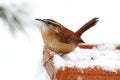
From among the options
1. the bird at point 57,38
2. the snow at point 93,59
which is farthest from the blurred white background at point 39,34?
the snow at point 93,59

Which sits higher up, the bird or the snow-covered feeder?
the bird

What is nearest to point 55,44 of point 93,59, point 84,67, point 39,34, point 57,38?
point 57,38

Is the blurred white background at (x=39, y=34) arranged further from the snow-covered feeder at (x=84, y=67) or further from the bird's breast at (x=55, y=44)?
the snow-covered feeder at (x=84, y=67)

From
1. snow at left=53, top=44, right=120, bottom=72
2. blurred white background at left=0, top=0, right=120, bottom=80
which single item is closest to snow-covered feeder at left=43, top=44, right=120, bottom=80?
snow at left=53, top=44, right=120, bottom=72

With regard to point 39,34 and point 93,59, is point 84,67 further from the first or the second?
point 39,34

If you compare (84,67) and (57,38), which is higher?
(57,38)

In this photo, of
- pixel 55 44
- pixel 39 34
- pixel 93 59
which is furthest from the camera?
pixel 39 34

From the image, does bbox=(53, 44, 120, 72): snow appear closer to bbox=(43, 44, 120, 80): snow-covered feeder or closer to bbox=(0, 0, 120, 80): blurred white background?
bbox=(43, 44, 120, 80): snow-covered feeder

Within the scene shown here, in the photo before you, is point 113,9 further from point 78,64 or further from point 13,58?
point 78,64
